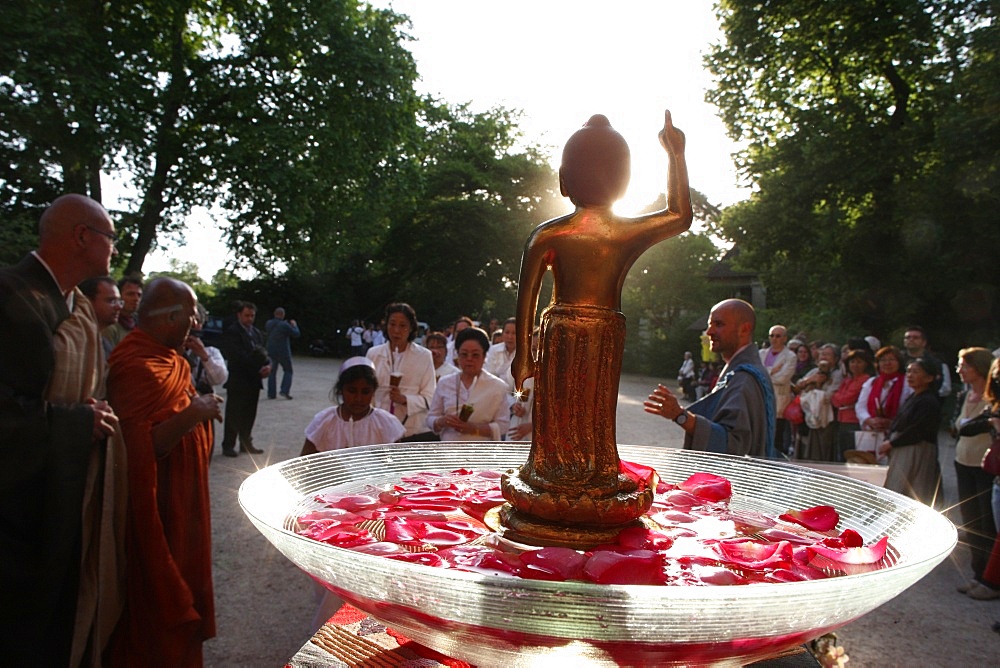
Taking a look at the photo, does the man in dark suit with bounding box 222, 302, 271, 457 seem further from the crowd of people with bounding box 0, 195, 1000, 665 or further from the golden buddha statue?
the golden buddha statue

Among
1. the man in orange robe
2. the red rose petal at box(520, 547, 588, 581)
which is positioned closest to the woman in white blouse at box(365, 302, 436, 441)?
the man in orange robe

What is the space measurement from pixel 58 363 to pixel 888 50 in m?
19.7

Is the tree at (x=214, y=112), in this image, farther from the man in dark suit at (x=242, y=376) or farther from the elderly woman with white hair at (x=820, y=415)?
the elderly woman with white hair at (x=820, y=415)

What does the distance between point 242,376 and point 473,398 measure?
15.5ft

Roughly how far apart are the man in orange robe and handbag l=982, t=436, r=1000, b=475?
5.17 m

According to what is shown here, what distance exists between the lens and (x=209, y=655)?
12.4 feet

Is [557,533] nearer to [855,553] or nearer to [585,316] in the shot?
[585,316]

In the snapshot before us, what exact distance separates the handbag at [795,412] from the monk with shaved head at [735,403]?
569 cm

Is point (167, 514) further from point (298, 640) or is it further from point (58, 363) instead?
point (298, 640)

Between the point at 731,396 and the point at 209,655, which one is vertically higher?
the point at 731,396

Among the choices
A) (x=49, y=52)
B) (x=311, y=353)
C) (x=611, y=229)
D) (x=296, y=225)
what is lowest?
(x=311, y=353)

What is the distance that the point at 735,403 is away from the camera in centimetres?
354

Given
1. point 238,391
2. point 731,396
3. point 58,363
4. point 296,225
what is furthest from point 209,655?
point 296,225

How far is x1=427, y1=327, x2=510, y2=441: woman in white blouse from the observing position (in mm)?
5117
